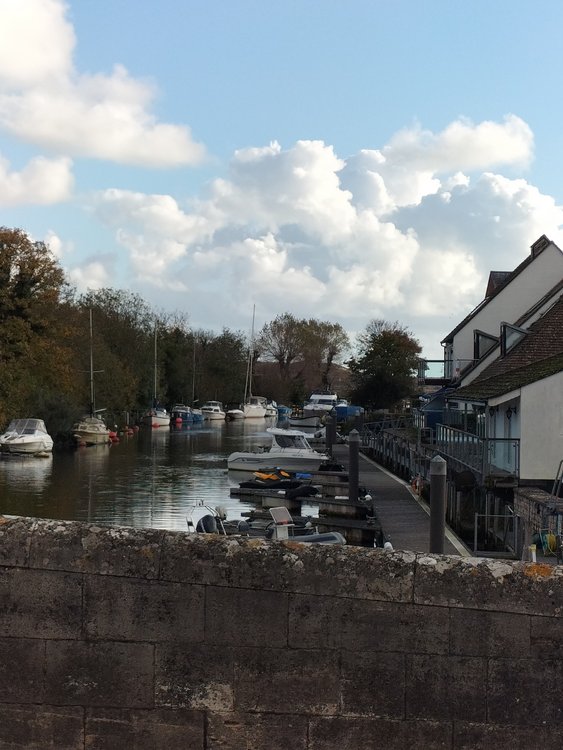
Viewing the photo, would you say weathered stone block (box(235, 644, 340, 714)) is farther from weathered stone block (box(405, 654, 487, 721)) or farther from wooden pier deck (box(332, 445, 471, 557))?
wooden pier deck (box(332, 445, 471, 557))

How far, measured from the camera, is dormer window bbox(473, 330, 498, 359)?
148ft

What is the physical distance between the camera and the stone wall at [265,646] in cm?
504

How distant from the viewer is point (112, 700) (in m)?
5.17

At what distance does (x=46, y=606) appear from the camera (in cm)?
519

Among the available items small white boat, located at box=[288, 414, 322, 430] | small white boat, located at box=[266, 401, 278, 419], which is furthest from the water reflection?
small white boat, located at box=[266, 401, 278, 419]

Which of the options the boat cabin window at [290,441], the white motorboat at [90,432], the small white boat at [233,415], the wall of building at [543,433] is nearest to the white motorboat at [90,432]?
the white motorboat at [90,432]

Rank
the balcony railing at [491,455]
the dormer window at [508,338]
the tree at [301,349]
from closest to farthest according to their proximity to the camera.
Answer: the balcony railing at [491,455], the dormer window at [508,338], the tree at [301,349]

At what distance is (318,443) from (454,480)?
37473 mm

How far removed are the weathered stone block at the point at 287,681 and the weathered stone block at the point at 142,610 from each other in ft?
1.09

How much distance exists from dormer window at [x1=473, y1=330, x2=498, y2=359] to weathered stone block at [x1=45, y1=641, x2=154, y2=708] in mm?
40126

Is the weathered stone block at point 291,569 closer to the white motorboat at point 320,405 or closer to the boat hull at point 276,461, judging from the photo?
the boat hull at point 276,461

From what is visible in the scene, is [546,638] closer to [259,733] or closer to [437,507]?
[259,733]

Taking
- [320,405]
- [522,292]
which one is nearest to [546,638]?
[522,292]

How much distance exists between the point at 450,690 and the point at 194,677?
4.46ft
